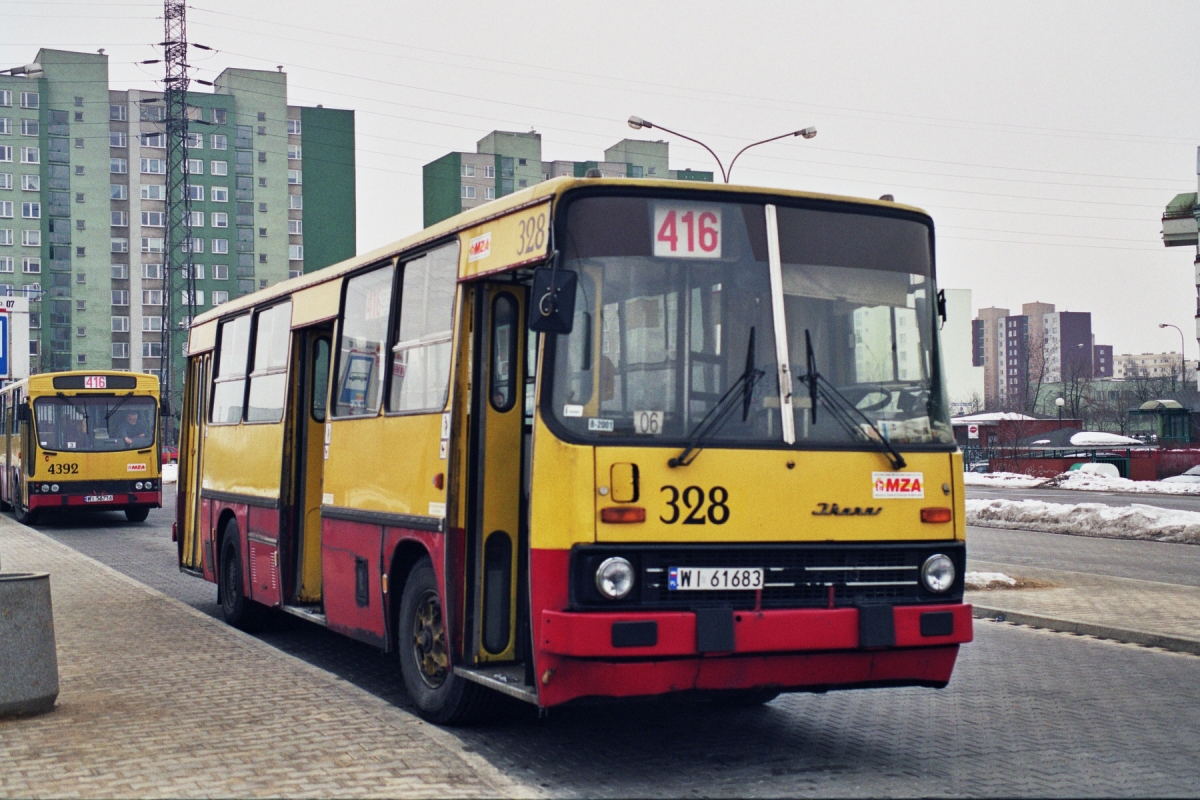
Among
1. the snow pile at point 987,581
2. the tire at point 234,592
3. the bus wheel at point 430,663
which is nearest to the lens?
the bus wheel at point 430,663

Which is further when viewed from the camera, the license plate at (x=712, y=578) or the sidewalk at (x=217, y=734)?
the license plate at (x=712, y=578)

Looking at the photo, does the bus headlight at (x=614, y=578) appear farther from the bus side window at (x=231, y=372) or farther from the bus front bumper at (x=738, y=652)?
the bus side window at (x=231, y=372)

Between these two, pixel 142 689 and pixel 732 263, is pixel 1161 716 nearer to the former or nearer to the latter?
pixel 732 263

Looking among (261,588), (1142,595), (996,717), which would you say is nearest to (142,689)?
(261,588)

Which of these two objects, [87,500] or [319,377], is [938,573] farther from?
[87,500]

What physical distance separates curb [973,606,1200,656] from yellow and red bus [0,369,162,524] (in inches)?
744

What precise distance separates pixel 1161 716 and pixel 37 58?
10849 cm

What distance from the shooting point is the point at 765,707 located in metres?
8.97

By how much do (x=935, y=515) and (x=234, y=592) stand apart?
7.38 meters

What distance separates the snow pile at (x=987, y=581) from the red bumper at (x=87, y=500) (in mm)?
17975

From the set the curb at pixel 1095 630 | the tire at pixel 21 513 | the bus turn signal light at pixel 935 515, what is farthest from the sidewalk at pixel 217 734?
the tire at pixel 21 513

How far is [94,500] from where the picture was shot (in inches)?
1111

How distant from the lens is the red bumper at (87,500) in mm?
27891

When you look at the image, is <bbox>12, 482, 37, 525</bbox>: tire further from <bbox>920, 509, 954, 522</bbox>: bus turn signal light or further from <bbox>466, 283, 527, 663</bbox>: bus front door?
<bbox>920, 509, 954, 522</bbox>: bus turn signal light
